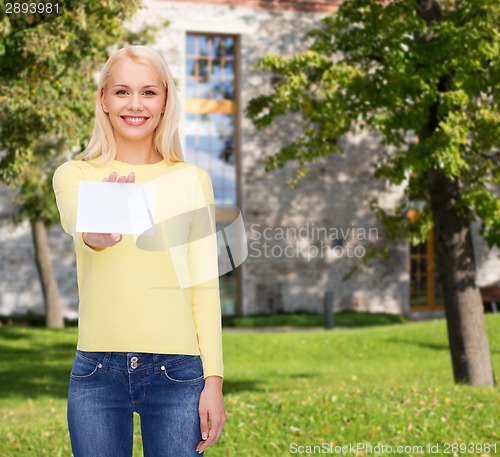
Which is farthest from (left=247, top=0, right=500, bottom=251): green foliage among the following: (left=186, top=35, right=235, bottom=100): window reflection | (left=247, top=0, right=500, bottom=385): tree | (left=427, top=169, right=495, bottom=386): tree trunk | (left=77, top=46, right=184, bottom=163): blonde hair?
(left=186, top=35, right=235, bottom=100): window reflection

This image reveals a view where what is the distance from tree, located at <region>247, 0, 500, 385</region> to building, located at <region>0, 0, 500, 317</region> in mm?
12741

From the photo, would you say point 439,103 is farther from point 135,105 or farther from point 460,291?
point 135,105

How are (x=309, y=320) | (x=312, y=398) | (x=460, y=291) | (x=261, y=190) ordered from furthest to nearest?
1. (x=261, y=190)
2. (x=309, y=320)
3. (x=460, y=291)
4. (x=312, y=398)

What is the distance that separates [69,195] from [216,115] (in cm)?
2221

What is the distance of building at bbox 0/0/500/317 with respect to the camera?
77.3 feet

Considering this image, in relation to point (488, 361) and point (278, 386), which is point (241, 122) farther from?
point (488, 361)

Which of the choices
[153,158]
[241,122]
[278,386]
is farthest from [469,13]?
[241,122]

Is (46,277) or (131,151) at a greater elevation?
(131,151)

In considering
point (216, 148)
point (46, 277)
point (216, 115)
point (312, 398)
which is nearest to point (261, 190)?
point (216, 148)

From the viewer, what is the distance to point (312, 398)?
8.05m

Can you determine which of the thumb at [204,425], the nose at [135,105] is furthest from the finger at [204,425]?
the nose at [135,105]

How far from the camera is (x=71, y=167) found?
2328 mm

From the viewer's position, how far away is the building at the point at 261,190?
23.6 m

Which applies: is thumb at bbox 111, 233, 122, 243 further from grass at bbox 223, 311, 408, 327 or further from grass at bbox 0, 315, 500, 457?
grass at bbox 223, 311, 408, 327
